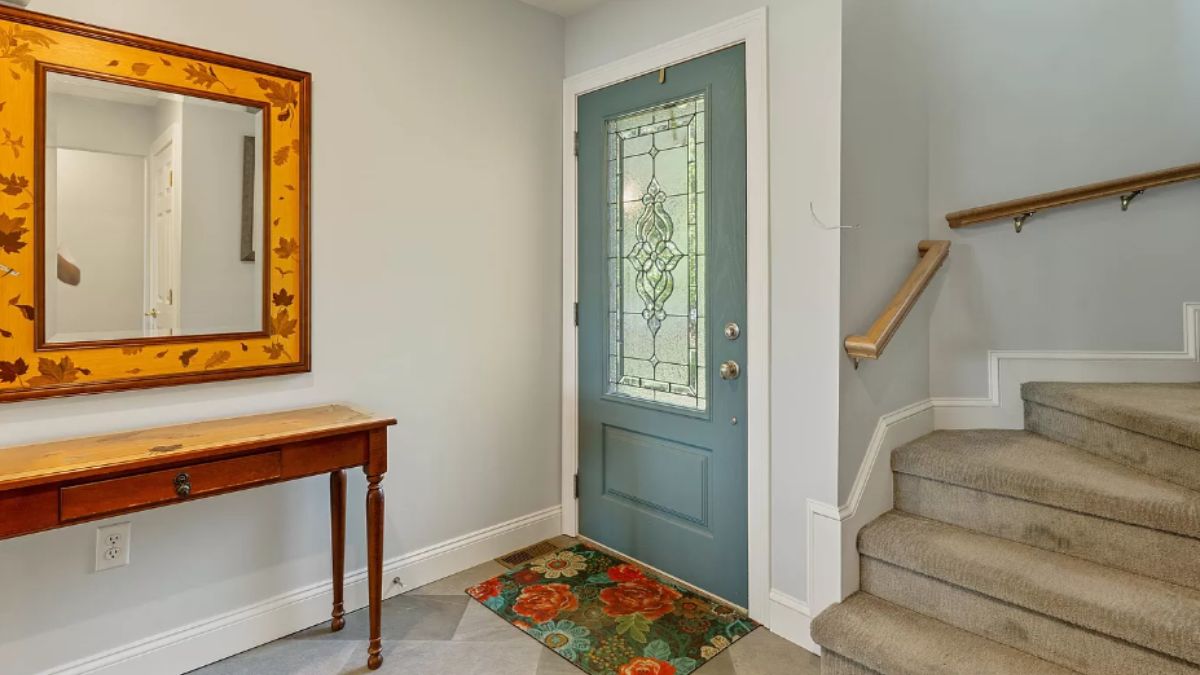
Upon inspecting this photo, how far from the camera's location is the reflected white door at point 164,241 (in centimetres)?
187

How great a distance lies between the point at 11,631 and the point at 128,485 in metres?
0.64

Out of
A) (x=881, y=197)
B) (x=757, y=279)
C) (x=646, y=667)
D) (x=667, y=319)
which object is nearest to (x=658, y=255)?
(x=667, y=319)

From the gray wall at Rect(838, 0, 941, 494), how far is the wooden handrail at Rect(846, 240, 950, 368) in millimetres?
50

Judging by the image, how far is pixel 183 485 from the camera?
5.25ft

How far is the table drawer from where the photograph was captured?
1.47m

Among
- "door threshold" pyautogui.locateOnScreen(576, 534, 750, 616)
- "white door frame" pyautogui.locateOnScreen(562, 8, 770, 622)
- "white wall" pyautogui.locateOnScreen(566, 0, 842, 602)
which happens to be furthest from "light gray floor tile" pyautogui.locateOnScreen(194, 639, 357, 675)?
"white wall" pyautogui.locateOnScreen(566, 0, 842, 602)

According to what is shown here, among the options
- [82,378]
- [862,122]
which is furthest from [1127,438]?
[82,378]

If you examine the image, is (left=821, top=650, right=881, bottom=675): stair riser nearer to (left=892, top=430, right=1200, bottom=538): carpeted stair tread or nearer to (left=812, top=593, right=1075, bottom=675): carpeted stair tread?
(left=812, top=593, right=1075, bottom=675): carpeted stair tread

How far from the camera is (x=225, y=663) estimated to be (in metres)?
1.99

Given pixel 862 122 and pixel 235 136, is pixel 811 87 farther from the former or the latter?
pixel 235 136

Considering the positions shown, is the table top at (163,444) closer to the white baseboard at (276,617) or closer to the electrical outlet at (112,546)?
the electrical outlet at (112,546)

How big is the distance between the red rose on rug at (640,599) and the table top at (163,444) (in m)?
1.12

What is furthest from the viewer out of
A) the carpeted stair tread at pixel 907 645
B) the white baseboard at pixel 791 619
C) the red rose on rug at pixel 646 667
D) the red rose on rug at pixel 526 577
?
the red rose on rug at pixel 526 577

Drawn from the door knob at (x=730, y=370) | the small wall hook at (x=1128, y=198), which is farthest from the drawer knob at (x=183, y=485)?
the small wall hook at (x=1128, y=198)
